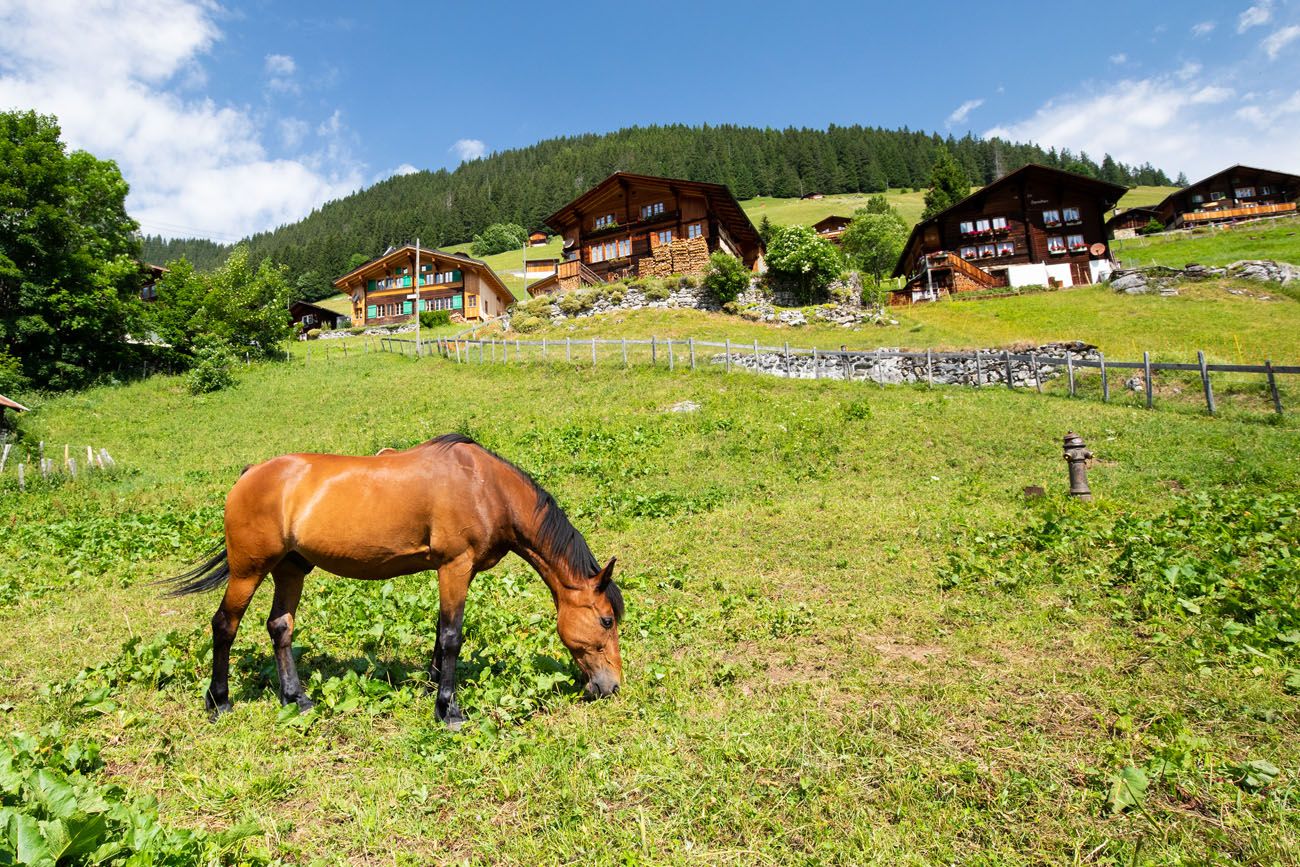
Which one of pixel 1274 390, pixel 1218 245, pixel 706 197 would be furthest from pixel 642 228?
pixel 1218 245

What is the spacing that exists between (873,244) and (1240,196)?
41.2m

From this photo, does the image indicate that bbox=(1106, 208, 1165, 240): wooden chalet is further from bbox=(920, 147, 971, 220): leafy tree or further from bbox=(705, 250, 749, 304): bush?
bbox=(705, 250, 749, 304): bush

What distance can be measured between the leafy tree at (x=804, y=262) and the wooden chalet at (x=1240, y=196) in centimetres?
5763

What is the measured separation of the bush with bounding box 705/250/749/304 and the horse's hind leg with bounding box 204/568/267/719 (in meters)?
38.3

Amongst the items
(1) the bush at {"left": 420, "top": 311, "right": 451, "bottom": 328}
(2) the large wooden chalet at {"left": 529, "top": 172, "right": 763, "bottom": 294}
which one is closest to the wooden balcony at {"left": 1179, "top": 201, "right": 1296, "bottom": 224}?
(2) the large wooden chalet at {"left": 529, "top": 172, "right": 763, "bottom": 294}

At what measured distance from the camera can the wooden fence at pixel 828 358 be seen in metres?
18.2

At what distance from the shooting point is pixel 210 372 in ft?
101

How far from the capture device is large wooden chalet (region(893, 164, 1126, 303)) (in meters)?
49.5

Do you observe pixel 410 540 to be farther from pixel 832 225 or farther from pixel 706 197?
pixel 832 225

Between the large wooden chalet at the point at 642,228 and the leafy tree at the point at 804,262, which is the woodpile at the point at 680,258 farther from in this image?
the leafy tree at the point at 804,262

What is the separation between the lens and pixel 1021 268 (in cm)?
5112

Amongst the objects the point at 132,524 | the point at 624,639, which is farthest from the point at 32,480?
the point at 624,639

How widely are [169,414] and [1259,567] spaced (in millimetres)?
33244

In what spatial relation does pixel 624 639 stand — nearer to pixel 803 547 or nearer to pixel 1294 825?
pixel 803 547
